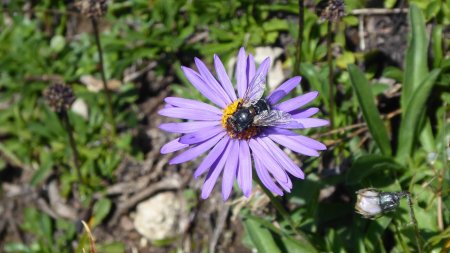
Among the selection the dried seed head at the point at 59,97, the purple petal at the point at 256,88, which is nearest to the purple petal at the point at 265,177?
the purple petal at the point at 256,88

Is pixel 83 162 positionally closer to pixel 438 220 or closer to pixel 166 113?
pixel 166 113

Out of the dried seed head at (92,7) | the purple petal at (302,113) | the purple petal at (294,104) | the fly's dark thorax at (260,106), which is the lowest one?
the purple petal at (302,113)

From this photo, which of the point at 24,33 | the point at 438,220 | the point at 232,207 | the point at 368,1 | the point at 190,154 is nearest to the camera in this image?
the point at 190,154

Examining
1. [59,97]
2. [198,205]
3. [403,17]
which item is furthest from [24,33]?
[403,17]

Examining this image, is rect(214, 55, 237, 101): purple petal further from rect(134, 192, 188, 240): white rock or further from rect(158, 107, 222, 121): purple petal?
rect(134, 192, 188, 240): white rock

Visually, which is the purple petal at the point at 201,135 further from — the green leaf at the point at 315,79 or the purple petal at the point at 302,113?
the green leaf at the point at 315,79

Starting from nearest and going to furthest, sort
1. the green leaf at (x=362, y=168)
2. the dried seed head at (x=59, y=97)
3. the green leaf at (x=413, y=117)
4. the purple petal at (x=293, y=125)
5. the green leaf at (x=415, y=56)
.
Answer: the purple petal at (x=293, y=125) → the green leaf at (x=362, y=168) → the green leaf at (x=413, y=117) → the green leaf at (x=415, y=56) → the dried seed head at (x=59, y=97)

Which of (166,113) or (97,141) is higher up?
(166,113)

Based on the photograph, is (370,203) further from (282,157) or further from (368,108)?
(368,108)
